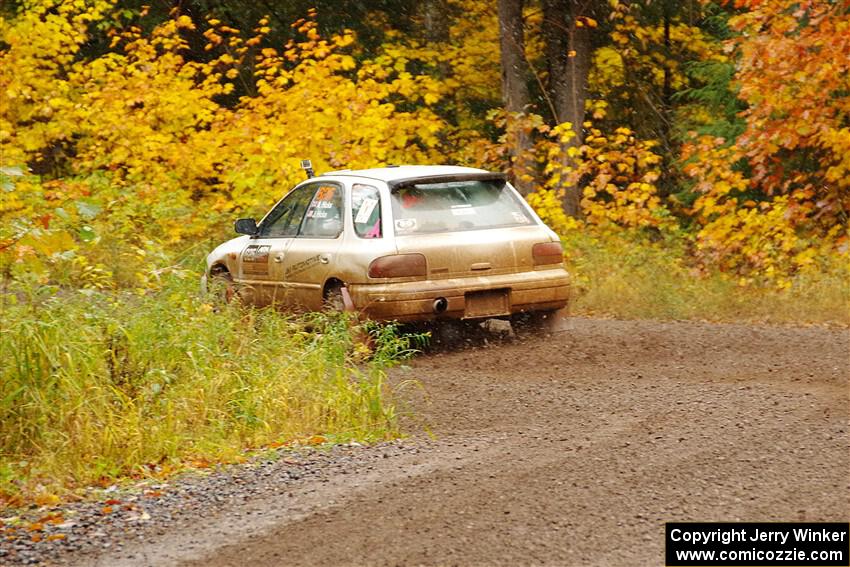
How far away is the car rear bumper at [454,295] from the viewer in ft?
38.3

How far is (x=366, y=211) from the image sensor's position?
12234 millimetres

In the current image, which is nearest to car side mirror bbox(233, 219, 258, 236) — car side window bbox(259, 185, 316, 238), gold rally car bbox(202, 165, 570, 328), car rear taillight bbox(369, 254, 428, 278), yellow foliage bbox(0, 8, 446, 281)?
car side window bbox(259, 185, 316, 238)

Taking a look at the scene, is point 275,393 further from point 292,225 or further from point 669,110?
point 669,110

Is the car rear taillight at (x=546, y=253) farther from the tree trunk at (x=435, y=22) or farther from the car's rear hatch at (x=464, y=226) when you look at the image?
the tree trunk at (x=435, y=22)

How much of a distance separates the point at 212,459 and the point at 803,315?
25.8ft

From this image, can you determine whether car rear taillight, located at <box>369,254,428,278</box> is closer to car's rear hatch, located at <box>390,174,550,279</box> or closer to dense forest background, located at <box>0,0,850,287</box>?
car's rear hatch, located at <box>390,174,550,279</box>

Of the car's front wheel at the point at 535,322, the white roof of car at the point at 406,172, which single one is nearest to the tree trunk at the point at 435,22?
the white roof of car at the point at 406,172

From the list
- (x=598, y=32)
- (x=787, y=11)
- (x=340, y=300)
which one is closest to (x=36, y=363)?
(x=340, y=300)

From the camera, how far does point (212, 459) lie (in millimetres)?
7863

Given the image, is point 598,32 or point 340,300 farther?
point 598,32

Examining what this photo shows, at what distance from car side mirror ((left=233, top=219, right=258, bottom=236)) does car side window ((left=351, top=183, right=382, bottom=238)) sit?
156 centimetres

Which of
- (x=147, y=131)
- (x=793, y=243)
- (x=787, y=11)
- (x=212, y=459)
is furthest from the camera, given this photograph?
(x=147, y=131)

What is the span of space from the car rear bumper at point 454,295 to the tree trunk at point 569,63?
10289 millimetres

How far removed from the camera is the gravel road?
19.5 feet
